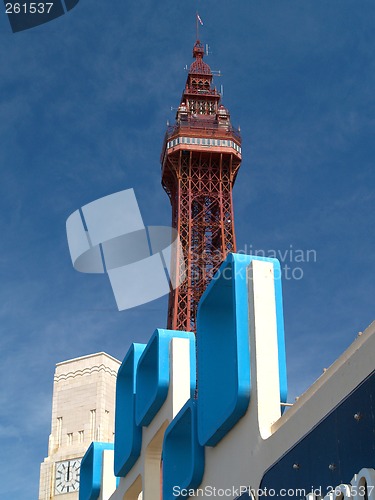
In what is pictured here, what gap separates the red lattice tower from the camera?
2406 inches

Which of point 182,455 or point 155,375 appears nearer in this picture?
point 182,455

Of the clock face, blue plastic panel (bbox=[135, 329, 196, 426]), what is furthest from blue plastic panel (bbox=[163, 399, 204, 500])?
the clock face

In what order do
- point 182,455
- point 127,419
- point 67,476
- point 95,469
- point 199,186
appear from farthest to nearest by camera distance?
point 199,186
point 67,476
point 95,469
point 127,419
point 182,455

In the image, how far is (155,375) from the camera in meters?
17.5

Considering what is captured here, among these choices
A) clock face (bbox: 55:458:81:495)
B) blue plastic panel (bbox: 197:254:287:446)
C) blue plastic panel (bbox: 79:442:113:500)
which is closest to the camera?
blue plastic panel (bbox: 197:254:287:446)

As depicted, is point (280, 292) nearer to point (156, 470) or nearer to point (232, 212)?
point (156, 470)

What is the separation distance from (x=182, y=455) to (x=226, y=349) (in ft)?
8.58

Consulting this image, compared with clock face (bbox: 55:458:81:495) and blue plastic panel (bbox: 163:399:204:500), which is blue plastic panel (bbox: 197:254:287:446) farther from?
clock face (bbox: 55:458:81:495)

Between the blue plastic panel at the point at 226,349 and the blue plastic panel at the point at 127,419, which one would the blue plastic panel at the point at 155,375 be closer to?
the blue plastic panel at the point at 127,419

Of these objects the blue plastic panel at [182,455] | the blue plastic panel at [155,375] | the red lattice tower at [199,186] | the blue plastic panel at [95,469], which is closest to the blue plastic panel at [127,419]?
the blue plastic panel at [155,375]

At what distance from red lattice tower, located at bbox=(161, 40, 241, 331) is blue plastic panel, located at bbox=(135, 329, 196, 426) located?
40.5 metres

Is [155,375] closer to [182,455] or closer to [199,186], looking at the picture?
[182,455]

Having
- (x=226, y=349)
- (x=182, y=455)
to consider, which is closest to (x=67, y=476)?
(x=182, y=455)

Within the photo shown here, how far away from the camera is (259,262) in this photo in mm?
13391
